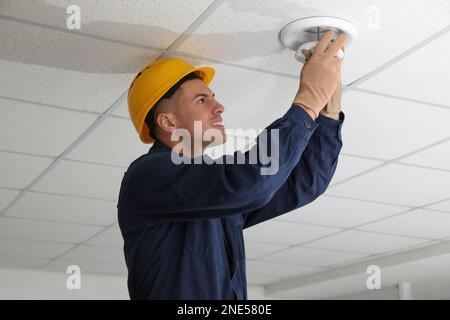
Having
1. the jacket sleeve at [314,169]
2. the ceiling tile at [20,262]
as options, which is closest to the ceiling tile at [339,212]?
the jacket sleeve at [314,169]

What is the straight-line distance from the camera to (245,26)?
2094 mm

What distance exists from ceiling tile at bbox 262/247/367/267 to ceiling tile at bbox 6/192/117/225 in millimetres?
1607

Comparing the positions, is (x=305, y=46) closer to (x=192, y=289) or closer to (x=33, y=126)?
(x=192, y=289)

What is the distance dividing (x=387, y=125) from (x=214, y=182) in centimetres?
146

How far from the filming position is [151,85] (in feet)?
6.84

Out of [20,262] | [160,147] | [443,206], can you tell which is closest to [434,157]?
[443,206]

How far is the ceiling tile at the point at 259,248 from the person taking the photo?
518cm

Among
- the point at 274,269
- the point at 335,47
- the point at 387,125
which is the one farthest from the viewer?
the point at 274,269

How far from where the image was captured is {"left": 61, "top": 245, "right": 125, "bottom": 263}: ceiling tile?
5340mm

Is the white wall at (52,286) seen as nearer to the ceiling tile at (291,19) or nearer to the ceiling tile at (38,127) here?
the ceiling tile at (38,127)

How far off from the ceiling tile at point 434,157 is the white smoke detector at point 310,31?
1132 millimetres

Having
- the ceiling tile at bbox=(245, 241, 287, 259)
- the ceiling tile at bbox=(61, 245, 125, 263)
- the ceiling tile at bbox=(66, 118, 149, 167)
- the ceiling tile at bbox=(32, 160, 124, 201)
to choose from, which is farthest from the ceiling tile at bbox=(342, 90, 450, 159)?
the ceiling tile at bbox=(61, 245, 125, 263)

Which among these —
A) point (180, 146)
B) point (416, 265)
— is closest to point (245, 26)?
point (180, 146)

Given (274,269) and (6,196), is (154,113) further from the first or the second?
(274,269)
